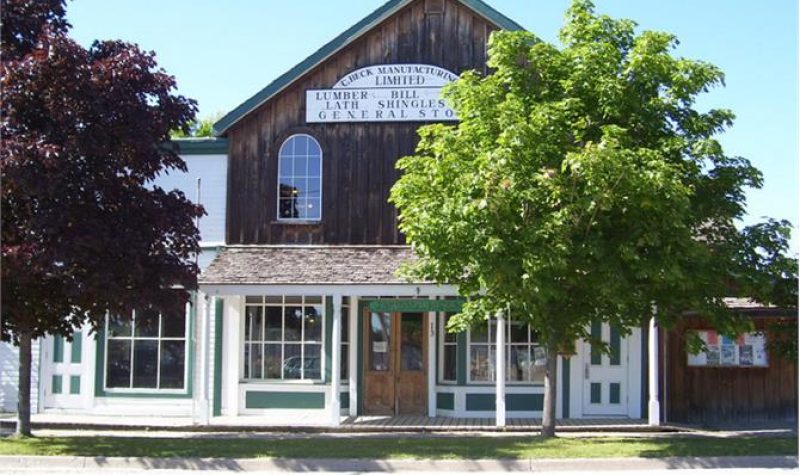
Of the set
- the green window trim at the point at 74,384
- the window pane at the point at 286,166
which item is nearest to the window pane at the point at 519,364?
the window pane at the point at 286,166

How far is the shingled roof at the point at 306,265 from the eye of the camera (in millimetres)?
16797

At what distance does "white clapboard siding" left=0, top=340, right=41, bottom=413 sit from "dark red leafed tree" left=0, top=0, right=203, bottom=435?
5115 mm

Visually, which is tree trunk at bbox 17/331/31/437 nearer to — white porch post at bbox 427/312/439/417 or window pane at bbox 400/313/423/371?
window pane at bbox 400/313/423/371

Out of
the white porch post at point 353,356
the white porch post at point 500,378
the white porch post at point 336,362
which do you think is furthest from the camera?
the white porch post at point 353,356

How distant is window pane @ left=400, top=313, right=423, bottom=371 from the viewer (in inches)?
712

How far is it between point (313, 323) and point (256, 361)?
1373mm

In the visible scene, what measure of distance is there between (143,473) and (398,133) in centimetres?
918

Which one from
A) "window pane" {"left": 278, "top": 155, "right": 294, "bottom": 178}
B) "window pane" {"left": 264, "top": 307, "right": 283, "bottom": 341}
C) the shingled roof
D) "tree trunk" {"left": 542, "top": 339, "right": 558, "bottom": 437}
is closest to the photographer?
"tree trunk" {"left": 542, "top": 339, "right": 558, "bottom": 437}

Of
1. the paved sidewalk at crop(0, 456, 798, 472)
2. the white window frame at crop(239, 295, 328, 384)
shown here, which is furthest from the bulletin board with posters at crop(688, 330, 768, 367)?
the white window frame at crop(239, 295, 328, 384)

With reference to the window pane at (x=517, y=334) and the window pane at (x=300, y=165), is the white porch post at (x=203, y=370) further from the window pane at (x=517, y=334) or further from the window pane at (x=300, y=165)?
the window pane at (x=517, y=334)

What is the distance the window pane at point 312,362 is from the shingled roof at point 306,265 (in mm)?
1768

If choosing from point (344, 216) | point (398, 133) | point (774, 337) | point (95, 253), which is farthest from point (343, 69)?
point (774, 337)

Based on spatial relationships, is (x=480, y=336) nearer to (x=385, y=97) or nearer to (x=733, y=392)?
(x=733, y=392)

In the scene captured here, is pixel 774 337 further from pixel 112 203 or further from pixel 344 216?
pixel 112 203
